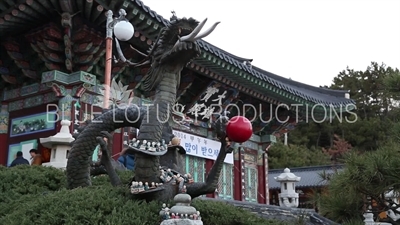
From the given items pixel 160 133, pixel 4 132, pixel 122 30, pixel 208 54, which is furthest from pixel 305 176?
pixel 160 133

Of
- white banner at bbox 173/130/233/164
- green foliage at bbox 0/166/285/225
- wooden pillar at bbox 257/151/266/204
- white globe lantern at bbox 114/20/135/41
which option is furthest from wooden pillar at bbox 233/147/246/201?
green foliage at bbox 0/166/285/225

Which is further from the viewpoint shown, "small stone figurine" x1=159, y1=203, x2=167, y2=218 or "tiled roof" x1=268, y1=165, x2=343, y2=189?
"tiled roof" x1=268, y1=165, x2=343, y2=189

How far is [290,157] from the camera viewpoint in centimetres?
3112

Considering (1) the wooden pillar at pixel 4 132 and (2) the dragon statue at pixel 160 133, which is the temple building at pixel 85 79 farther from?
(2) the dragon statue at pixel 160 133

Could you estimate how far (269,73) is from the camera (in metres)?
23.1

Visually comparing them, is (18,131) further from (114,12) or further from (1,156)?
(114,12)

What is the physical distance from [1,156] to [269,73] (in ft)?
50.7

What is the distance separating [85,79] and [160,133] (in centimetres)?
555

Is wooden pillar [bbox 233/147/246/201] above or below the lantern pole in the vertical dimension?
below

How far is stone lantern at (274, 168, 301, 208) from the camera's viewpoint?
1202 centimetres

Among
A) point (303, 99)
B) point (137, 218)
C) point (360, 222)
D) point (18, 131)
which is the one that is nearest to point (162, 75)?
point (137, 218)

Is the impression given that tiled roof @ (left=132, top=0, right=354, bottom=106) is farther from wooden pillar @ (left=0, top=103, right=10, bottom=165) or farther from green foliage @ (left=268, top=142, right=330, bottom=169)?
green foliage @ (left=268, top=142, right=330, bottom=169)

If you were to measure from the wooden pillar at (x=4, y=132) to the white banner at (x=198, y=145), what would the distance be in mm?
4135

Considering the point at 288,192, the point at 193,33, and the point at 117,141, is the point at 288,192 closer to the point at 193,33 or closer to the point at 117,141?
the point at 117,141
